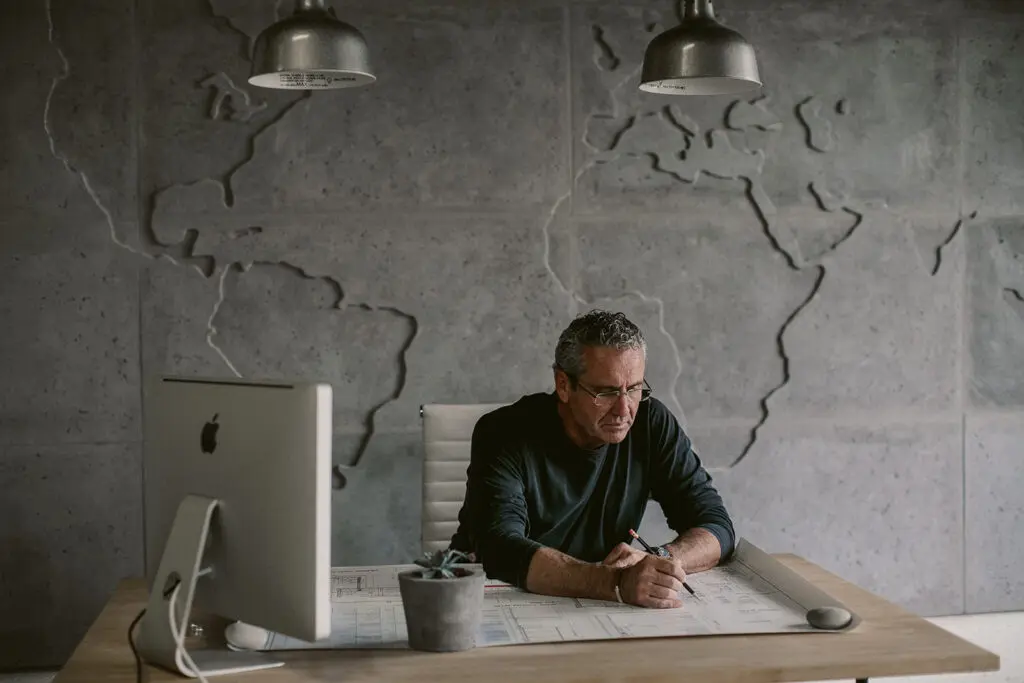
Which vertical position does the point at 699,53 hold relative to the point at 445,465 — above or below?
above

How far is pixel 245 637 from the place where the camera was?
6.18ft

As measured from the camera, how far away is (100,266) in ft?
11.6

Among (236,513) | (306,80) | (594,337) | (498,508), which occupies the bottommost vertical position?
(498,508)

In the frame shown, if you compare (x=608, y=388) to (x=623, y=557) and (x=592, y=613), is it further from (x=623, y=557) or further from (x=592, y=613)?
(x=592, y=613)

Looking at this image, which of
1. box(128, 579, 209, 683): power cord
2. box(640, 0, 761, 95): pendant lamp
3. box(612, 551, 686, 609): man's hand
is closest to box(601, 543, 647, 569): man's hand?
box(612, 551, 686, 609): man's hand

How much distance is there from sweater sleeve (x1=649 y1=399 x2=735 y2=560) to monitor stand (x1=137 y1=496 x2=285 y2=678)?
43.4 inches

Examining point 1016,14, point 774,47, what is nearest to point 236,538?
point 774,47

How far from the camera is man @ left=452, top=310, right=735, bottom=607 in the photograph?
250cm

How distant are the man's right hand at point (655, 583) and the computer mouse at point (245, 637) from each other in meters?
0.65

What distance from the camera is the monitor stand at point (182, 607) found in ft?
5.77

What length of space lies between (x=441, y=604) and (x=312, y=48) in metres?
1.14

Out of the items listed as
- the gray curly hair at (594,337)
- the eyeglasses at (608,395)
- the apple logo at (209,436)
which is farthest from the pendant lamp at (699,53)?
the apple logo at (209,436)

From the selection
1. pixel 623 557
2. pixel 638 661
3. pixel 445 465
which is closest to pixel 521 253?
pixel 445 465

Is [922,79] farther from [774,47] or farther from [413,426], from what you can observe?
[413,426]
